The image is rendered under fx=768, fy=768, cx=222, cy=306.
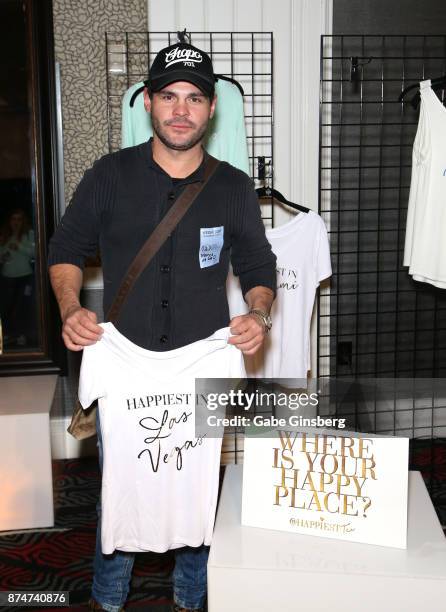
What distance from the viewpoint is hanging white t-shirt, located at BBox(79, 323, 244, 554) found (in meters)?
1.98

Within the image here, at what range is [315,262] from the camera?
3.34 metres

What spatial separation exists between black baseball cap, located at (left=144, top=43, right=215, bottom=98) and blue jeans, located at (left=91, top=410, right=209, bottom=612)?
0.97 metres

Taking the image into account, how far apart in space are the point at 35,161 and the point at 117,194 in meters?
1.62

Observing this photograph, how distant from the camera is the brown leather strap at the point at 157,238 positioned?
211cm

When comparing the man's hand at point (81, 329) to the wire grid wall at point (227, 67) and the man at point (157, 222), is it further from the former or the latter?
the wire grid wall at point (227, 67)

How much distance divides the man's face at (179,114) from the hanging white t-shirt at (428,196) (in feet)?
4.21

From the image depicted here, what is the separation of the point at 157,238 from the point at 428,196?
147 centimetres

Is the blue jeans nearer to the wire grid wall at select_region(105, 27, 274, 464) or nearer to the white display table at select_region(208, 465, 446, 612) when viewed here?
the white display table at select_region(208, 465, 446, 612)

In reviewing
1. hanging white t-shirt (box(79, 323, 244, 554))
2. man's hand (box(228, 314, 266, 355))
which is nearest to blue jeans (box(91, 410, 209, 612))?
hanging white t-shirt (box(79, 323, 244, 554))

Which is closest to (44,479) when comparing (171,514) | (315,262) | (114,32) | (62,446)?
(62,446)

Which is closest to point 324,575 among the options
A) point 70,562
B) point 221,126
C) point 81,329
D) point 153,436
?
point 153,436

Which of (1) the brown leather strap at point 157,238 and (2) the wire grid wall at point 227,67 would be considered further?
(2) the wire grid wall at point 227,67

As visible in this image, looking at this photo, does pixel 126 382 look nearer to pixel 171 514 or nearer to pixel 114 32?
pixel 171 514
